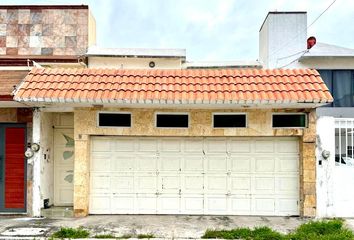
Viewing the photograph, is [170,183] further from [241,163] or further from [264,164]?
[264,164]

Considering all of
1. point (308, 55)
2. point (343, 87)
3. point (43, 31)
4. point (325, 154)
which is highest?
point (43, 31)

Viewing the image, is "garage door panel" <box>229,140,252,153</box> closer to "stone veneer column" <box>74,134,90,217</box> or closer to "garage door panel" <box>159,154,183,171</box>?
"garage door panel" <box>159,154,183,171</box>

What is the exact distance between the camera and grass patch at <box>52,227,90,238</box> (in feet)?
24.5

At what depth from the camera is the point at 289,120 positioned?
9.39 m

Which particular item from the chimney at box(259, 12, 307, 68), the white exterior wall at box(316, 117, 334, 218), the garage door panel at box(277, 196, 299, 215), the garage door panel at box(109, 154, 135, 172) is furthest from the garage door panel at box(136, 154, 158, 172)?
the chimney at box(259, 12, 307, 68)

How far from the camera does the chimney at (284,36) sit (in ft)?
60.8

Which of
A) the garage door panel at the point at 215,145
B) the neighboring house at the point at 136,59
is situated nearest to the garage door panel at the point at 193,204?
the garage door panel at the point at 215,145

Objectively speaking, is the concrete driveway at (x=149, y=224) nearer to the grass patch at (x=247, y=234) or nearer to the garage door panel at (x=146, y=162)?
the grass patch at (x=247, y=234)

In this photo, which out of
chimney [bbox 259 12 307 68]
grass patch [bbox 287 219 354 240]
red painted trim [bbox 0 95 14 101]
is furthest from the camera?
chimney [bbox 259 12 307 68]

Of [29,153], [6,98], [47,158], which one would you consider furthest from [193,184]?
[6,98]

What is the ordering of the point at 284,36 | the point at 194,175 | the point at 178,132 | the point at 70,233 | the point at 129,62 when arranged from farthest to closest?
the point at 284,36, the point at 129,62, the point at 194,175, the point at 178,132, the point at 70,233

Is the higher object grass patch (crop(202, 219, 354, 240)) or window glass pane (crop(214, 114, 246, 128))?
window glass pane (crop(214, 114, 246, 128))

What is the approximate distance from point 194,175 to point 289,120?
9.33 ft

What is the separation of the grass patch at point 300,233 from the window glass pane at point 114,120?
348 cm
